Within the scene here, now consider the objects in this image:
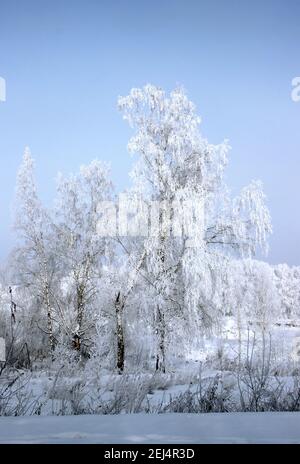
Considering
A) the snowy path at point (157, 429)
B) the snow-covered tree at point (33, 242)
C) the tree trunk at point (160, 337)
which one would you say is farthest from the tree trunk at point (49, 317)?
the snowy path at point (157, 429)

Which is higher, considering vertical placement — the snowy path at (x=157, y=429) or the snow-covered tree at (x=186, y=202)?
the snow-covered tree at (x=186, y=202)

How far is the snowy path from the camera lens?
103 inches

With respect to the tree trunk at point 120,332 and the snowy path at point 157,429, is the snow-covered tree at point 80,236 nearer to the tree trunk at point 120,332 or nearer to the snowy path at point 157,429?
the tree trunk at point 120,332

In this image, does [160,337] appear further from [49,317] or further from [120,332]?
[49,317]

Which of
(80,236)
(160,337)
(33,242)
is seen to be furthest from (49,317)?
(160,337)

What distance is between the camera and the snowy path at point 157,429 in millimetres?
2613

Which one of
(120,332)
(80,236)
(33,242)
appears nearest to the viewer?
(120,332)

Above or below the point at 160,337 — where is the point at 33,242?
above

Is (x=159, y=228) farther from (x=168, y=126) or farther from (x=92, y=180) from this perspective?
(x=92, y=180)

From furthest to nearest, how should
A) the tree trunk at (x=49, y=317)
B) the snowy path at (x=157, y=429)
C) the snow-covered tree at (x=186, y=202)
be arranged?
the tree trunk at (x=49, y=317) < the snow-covered tree at (x=186, y=202) < the snowy path at (x=157, y=429)

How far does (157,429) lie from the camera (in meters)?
2.89

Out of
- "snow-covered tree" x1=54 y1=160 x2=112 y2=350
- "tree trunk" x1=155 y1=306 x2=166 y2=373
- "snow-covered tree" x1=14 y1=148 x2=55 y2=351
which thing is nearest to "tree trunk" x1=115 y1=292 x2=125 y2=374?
"tree trunk" x1=155 y1=306 x2=166 y2=373

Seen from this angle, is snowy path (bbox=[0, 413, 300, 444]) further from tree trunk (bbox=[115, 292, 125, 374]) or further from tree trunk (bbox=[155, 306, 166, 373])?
tree trunk (bbox=[115, 292, 125, 374])

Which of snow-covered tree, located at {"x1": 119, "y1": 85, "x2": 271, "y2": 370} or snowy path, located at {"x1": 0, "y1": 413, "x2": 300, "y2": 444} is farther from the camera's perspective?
snow-covered tree, located at {"x1": 119, "y1": 85, "x2": 271, "y2": 370}
